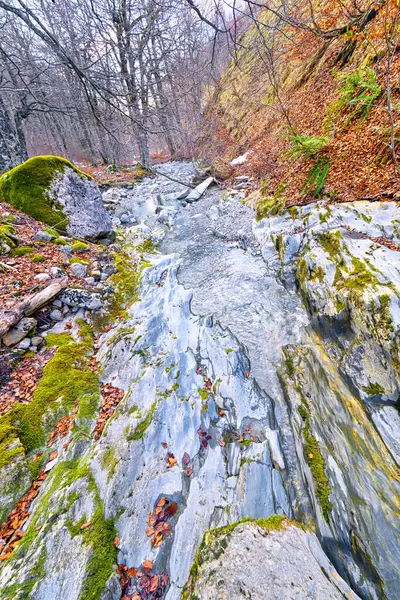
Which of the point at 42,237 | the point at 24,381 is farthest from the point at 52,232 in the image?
the point at 24,381

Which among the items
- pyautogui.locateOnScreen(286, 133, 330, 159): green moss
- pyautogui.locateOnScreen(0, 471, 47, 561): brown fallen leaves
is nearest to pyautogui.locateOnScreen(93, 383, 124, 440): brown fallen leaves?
pyautogui.locateOnScreen(0, 471, 47, 561): brown fallen leaves

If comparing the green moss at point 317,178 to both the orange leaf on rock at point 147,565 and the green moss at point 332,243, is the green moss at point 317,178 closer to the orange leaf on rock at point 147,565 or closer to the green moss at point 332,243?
the green moss at point 332,243

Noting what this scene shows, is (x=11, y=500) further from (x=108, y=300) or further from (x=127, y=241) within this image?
(x=127, y=241)

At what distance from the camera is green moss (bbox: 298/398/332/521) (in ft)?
7.53

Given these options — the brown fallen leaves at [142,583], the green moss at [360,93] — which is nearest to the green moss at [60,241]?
Result: the brown fallen leaves at [142,583]

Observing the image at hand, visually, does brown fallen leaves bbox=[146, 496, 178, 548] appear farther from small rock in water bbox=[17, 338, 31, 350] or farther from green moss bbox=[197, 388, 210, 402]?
small rock in water bbox=[17, 338, 31, 350]

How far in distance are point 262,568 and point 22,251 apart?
19.5ft

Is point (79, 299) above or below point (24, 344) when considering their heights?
above

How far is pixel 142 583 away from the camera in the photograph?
1.88m

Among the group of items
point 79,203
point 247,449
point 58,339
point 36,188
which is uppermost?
point 36,188

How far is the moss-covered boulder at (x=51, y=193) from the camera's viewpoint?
6.50 meters

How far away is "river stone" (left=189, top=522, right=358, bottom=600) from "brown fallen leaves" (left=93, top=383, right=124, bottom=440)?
5.54 feet

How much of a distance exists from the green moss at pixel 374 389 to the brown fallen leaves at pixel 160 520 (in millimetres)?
2121

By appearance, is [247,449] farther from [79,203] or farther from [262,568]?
[79,203]
